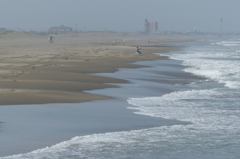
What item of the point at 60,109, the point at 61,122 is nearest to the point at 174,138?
the point at 61,122

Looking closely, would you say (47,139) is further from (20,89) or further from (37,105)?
(20,89)

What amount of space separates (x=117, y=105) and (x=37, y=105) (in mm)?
2294

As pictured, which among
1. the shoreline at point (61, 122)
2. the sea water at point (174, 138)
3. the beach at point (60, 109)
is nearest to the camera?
the sea water at point (174, 138)

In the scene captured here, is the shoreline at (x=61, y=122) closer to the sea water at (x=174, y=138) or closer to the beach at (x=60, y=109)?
the beach at (x=60, y=109)

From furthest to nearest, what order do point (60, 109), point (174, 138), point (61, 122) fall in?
1. point (60, 109)
2. point (61, 122)
3. point (174, 138)

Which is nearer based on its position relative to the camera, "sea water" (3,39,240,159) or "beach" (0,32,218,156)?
"sea water" (3,39,240,159)

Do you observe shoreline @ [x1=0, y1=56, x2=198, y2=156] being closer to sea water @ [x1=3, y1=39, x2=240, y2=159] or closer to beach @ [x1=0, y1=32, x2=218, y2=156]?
beach @ [x1=0, y1=32, x2=218, y2=156]

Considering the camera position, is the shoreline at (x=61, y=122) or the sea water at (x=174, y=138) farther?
the shoreline at (x=61, y=122)

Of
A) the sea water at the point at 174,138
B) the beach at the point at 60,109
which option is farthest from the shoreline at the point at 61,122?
the sea water at the point at 174,138

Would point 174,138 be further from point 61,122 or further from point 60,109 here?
point 60,109

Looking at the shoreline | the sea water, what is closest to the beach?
the shoreline

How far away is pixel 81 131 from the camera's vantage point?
11031 millimetres

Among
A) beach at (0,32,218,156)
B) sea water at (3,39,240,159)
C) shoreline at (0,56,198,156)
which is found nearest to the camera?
sea water at (3,39,240,159)

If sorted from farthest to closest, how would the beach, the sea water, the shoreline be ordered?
the beach, the shoreline, the sea water
